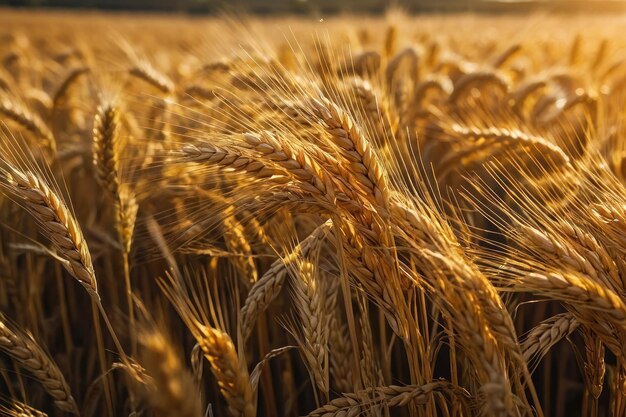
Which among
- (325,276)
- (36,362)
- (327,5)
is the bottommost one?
(36,362)

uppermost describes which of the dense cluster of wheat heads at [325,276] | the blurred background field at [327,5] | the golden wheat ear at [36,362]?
the blurred background field at [327,5]

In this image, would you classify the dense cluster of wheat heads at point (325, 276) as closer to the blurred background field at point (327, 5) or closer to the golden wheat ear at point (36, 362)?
the golden wheat ear at point (36, 362)

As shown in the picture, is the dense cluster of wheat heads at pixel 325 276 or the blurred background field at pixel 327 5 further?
the blurred background field at pixel 327 5

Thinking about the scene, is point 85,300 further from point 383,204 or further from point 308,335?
point 383,204

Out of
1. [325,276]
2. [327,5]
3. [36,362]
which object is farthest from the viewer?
[327,5]

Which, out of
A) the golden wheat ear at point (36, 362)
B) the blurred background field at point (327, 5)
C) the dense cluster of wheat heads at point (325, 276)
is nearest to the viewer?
the dense cluster of wheat heads at point (325, 276)

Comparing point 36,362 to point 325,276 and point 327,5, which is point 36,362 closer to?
point 325,276

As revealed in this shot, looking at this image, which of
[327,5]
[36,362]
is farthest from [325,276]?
Answer: [327,5]

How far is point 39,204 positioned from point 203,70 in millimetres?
1879

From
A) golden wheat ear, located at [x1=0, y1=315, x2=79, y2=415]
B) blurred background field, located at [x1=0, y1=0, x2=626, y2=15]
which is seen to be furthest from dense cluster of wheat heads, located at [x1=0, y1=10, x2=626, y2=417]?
blurred background field, located at [x1=0, y1=0, x2=626, y2=15]

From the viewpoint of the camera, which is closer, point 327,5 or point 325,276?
point 325,276

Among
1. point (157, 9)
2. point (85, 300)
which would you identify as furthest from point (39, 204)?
point (157, 9)

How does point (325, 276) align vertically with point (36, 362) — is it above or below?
above

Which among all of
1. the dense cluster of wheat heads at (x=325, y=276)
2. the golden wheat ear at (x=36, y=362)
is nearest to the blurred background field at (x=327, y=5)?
the dense cluster of wheat heads at (x=325, y=276)
